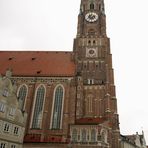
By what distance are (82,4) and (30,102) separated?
30.8 meters

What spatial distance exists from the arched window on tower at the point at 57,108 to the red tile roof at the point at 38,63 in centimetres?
383

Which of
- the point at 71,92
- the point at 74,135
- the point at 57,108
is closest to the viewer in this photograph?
the point at 74,135

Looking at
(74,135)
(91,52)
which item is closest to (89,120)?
(74,135)

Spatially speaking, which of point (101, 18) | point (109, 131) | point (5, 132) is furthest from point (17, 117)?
point (101, 18)

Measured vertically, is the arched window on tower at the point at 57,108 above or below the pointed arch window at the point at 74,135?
above

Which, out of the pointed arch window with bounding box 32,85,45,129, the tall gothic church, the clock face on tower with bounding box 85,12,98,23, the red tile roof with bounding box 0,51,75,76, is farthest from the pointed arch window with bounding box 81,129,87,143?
the clock face on tower with bounding box 85,12,98,23

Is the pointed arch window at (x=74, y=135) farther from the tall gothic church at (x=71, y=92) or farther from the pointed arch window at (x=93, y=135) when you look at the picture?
the pointed arch window at (x=93, y=135)

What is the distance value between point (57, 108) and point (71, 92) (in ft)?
13.1

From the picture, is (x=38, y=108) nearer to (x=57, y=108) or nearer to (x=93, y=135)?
(x=57, y=108)

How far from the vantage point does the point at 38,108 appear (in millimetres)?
43906

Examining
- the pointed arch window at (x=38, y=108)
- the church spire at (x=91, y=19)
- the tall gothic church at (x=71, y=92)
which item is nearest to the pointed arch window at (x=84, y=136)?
the tall gothic church at (x=71, y=92)

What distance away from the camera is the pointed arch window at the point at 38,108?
139 feet

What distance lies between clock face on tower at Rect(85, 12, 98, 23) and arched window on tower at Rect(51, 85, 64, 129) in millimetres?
21084

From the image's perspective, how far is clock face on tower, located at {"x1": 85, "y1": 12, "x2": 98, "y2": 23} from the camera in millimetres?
57531
